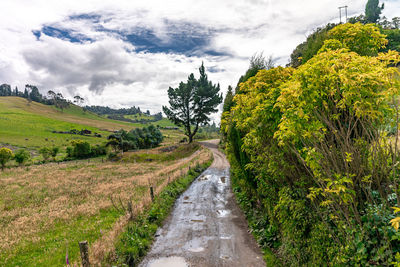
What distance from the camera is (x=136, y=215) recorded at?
42.0ft

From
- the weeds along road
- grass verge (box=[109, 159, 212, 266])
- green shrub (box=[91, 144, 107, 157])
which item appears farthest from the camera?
green shrub (box=[91, 144, 107, 157])

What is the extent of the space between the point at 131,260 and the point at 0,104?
20020cm

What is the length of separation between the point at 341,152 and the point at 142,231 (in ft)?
32.8

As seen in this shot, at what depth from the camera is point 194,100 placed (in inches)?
2341

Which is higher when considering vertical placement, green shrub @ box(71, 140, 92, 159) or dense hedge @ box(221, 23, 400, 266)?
dense hedge @ box(221, 23, 400, 266)

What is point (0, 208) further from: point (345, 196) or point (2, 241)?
point (345, 196)

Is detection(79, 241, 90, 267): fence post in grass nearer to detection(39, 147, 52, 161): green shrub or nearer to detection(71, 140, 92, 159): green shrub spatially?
detection(39, 147, 52, 161): green shrub

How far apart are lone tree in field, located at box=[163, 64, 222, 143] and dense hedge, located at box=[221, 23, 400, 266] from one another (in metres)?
51.6

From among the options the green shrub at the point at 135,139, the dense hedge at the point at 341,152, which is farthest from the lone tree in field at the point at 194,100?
the dense hedge at the point at 341,152

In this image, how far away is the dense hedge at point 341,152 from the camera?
398cm

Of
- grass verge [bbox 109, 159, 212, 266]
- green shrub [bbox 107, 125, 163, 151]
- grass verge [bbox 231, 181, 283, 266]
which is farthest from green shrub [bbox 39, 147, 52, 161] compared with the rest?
grass verge [bbox 231, 181, 283, 266]

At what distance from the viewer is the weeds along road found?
8.83m

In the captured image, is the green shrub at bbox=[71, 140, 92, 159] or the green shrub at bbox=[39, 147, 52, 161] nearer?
the green shrub at bbox=[39, 147, 52, 161]

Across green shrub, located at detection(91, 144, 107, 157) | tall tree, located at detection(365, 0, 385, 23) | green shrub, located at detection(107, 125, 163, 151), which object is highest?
tall tree, located at detection(365, 0, 385, 23)
